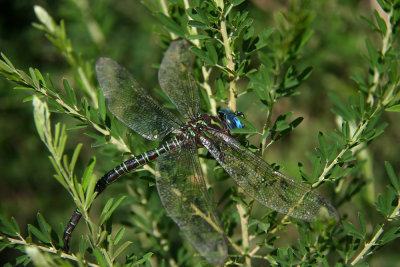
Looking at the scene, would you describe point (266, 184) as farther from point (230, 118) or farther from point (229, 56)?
point (229, 56)

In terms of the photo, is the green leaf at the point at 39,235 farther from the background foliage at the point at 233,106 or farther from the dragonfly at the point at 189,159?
the dragonfly at the point at 189,159

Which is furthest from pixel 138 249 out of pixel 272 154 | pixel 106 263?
pixel 272 154

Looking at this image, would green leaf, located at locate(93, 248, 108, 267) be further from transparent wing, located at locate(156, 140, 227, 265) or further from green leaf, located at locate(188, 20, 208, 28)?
green leaf, located at locate(188, 20, 208, 28)

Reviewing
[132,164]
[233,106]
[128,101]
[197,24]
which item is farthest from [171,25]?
[132,164]

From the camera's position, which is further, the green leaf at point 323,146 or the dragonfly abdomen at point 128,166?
the dragonfly abdomen at point 128,166

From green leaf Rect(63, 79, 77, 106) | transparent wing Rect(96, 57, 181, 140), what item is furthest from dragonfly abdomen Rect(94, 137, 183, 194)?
green leaf Rect(63, 79, 77, 106)

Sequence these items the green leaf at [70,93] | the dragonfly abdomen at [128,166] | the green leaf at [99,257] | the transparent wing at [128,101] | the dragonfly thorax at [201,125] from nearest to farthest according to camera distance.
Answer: the green leaf at [99,257]
the green leaf at [70,93]
the dragonfly abdomen at [128,166]
the dragonfly thorax at [201,125]
the transparent wing at [128,101]

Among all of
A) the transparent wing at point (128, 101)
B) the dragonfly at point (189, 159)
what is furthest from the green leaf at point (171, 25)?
the transparent wing at point (128, 101)
